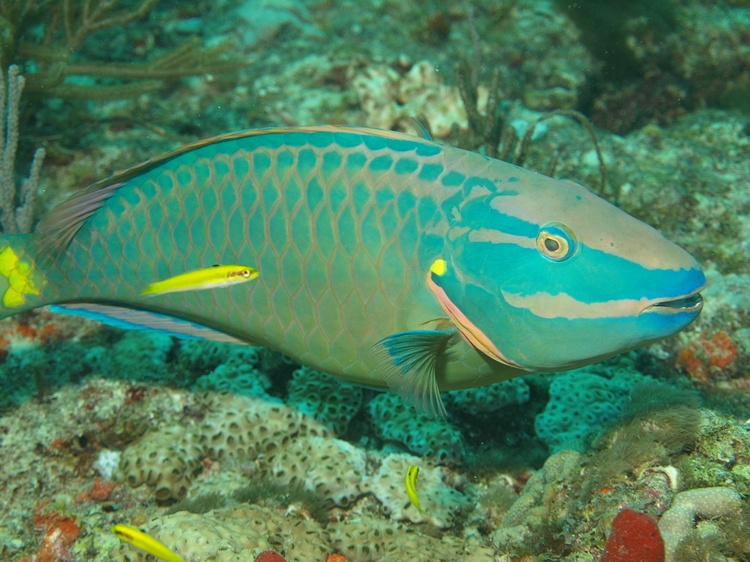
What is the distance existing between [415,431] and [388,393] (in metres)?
0.36

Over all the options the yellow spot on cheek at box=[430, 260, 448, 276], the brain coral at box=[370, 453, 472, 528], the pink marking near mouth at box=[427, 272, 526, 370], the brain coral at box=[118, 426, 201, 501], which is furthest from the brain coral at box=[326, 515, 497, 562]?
the yellow spot on cheek at box=[430, 260, 448, 276]

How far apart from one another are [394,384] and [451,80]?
4731 mm

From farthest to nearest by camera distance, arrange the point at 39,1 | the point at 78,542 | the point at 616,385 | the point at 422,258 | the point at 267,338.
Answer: the point at 39,1, the point at 616,385, the point at 78,542, the point at 267,338, the point at 422,258

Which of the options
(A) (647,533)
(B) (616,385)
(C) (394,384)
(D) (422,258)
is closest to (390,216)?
(D) (422,258)

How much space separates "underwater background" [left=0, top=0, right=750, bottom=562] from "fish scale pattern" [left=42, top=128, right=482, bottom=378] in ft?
3.92

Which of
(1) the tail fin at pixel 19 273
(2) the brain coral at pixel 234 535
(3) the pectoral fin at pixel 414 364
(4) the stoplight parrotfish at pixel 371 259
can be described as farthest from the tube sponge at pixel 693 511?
(1) the tail fin at pixel 19 273

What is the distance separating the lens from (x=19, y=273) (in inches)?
115

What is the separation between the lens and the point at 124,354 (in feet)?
12.8

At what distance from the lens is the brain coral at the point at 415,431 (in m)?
3.62

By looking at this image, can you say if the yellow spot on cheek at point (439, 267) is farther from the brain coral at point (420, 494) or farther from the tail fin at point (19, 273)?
the tail fin at point (19, 273)

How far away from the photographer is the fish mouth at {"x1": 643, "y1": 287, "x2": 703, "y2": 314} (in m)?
1.93

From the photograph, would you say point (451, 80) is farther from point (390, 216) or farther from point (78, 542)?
point (78, 542)

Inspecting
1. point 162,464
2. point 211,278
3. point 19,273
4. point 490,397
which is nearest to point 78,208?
point 19,273

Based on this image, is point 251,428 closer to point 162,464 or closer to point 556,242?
point 162,464
